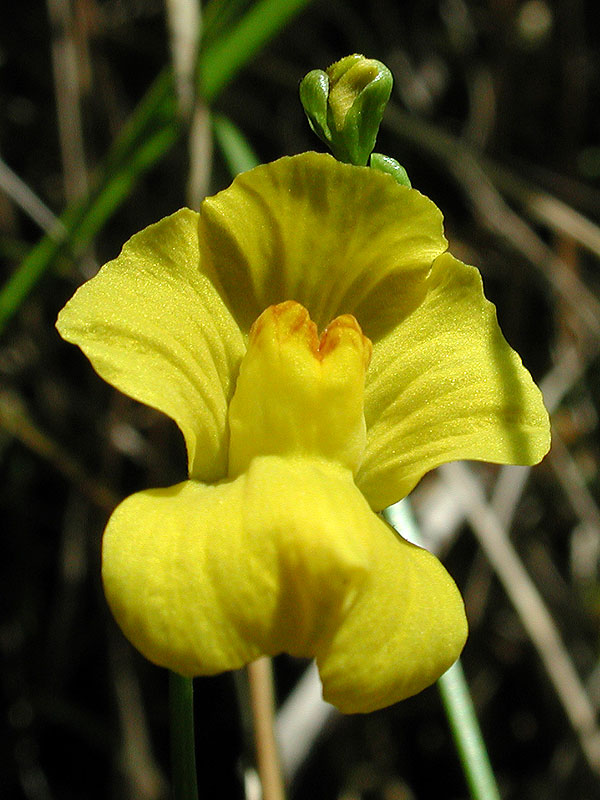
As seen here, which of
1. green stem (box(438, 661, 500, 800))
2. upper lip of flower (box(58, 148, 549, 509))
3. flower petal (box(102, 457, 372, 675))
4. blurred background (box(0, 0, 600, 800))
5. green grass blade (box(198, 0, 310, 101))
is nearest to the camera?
flower petal (box(102, 457, 372, 675))

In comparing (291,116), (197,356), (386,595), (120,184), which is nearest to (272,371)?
(197,356)

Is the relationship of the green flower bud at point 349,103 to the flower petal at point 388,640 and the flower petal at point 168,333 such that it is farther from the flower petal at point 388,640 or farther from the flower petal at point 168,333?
the flower petal at point 388,640

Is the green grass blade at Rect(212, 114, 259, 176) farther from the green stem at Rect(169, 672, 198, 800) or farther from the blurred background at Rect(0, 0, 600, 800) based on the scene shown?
the green stem at Rect(169, 672, 198, 800)

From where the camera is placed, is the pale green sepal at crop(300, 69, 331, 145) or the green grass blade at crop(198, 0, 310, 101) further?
the green grass blade at crop(198, 0, 310, 101)

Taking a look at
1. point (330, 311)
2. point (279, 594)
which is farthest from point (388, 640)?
point (330, 311)

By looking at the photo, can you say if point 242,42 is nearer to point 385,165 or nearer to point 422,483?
point 385,165

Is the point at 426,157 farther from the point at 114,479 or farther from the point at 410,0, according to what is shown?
the point at 114,479

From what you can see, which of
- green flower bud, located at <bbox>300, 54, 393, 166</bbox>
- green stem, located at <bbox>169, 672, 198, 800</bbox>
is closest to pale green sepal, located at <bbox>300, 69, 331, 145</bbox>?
green flower bud, located at <bbox>300, 54, 393, 166</bbox>
